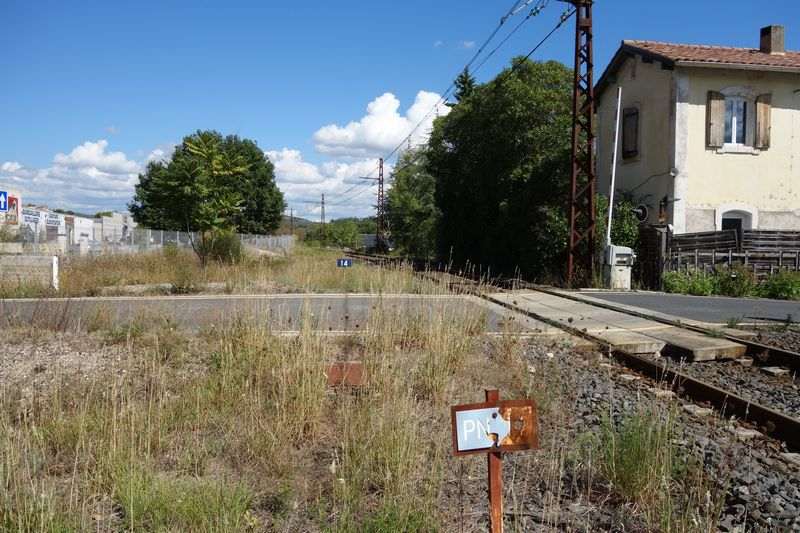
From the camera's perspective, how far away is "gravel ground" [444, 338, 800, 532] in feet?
11.8

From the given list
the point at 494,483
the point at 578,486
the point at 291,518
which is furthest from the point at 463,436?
the point at 578,486

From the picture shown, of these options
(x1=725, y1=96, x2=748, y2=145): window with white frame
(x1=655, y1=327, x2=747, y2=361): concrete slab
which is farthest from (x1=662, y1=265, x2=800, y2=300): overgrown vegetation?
(x1=655, y1=327, x2=747, y2=361): concrete slab

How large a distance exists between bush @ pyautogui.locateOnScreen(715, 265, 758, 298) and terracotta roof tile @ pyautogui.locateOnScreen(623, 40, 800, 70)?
22.2ft

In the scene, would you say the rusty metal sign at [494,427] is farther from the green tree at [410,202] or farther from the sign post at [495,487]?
the green tree at [410,202]

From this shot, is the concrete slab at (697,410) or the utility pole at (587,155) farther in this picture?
the utility pole at (587,155)

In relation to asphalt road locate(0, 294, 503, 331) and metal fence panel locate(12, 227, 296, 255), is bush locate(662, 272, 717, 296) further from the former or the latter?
metal fence panel locate(12, 227, 296, 255)

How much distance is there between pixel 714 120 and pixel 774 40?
15.9 feet

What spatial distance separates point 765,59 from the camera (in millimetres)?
21016

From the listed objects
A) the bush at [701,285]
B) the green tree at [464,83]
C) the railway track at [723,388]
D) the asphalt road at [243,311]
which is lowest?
the railway track at [723,388]

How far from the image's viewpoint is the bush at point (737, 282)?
683 inches

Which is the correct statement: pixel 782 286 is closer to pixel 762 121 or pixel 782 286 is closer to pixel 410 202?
pixel 762 121

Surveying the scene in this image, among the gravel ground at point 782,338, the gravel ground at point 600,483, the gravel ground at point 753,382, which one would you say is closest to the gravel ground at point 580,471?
the gravel ground at point 600,483

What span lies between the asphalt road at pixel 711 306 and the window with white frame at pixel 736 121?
24.8 feet

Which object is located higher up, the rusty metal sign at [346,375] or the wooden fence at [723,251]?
the wooden fence at [723,251]
